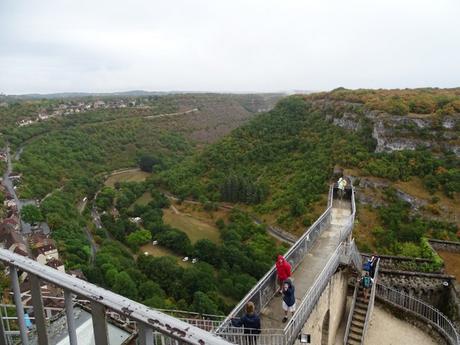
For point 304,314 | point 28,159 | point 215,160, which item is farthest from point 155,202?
point 304,314

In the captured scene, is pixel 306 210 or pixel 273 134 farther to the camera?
pixel 273 134

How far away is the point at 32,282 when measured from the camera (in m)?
2.28

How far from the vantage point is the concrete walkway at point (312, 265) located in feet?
27.3

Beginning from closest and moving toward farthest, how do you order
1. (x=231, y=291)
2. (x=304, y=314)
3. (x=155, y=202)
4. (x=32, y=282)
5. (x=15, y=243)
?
(x=32, y=282) → (x=304, y=314) → (x=15, y=243) → (x=231, y=291) → (x=155, y=202)

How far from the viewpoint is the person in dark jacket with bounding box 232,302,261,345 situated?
626 cm

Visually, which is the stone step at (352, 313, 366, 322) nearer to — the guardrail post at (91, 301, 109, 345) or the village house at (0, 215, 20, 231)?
the guardrail post at (91, 301, 109, 345)

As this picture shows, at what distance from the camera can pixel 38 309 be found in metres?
2.32

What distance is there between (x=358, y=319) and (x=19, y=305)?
42.5ft

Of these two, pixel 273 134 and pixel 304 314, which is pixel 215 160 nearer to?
pixel 273 134

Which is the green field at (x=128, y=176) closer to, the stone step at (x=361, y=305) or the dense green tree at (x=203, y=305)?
the dense green tree at (x=203, y=305)

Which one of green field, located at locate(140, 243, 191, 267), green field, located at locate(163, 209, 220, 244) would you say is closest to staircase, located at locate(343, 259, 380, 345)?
green field, located at locate(140, 243, 191, 267)

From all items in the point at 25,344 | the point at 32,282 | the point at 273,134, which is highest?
the point at 32,282

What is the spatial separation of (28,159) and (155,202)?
1925 centimetres

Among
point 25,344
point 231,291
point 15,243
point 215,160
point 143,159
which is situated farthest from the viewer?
point 143,159
